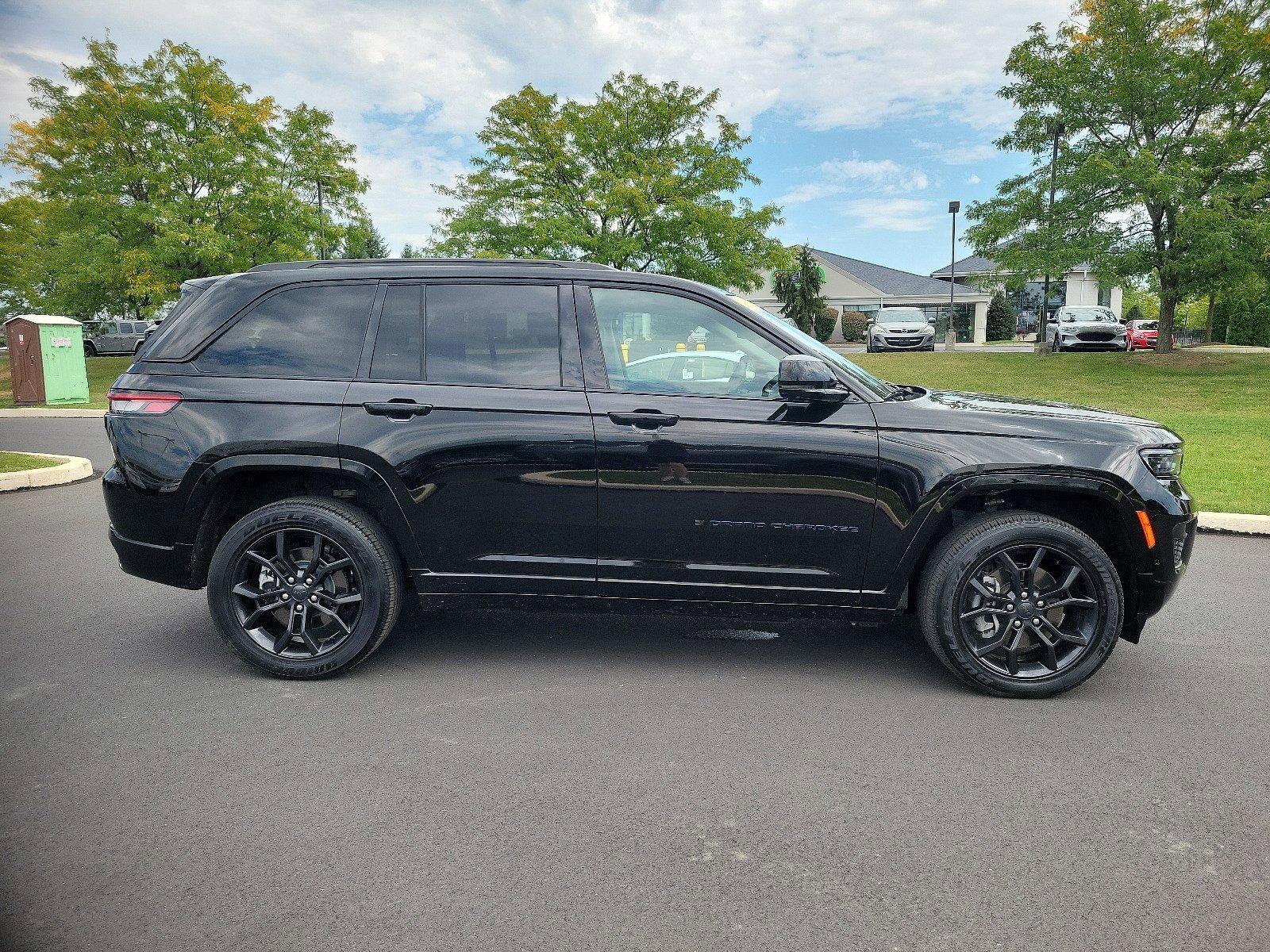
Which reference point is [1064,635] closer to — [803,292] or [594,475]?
[594,475]

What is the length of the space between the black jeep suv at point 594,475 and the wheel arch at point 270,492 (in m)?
0.01

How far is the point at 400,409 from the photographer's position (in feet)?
13.3

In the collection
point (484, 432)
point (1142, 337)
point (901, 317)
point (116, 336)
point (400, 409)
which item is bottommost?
point (484, 432)

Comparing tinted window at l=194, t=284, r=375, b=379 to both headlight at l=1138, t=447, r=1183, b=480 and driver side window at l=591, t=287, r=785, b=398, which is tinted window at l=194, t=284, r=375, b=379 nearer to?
driver side window at l=591, t=287, r=785, b=398

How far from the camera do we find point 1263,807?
2.97 m

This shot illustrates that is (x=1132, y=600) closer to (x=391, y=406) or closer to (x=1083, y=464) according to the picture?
(x=1083, y=464)

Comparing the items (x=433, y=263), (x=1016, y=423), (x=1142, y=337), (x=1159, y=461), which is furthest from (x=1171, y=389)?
→ (x=433, y=263)

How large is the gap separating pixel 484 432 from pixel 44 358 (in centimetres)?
2046

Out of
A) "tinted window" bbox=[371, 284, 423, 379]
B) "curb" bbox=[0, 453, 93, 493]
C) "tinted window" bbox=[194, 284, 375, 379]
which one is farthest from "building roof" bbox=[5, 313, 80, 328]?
"tinted window" bbox=[371, 284, 423, 379]

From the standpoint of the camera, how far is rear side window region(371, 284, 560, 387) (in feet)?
13.5

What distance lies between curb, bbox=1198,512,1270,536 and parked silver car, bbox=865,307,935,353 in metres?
27.3

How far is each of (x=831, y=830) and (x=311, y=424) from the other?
2.78 metres

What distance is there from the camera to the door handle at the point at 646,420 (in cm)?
396

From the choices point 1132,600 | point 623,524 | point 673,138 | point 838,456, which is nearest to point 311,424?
point 623,524
